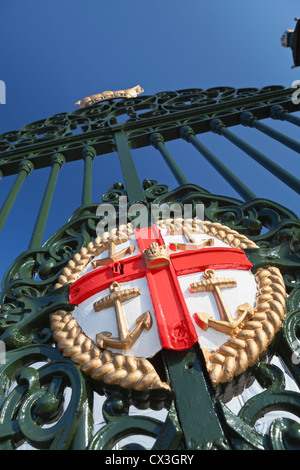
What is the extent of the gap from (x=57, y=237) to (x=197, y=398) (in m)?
1.39

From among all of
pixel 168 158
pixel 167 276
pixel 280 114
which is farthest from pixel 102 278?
pixel 280 114

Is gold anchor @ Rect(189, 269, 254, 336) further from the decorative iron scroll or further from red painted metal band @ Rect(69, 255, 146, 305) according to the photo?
red painted metal band @ Rect(69, 255, 146, 305)

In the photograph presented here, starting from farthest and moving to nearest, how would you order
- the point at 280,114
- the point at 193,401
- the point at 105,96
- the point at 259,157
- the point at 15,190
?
the point at 105,96 < the point at 280,114 < the point at 15,190 < the point at 259,157 < the point at 193,401

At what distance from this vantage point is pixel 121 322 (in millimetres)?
1385

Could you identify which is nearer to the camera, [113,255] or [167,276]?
[167,276]

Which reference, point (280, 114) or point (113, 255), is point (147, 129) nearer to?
point (280, 114)

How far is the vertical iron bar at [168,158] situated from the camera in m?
2.71

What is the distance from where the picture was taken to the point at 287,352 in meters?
1.35

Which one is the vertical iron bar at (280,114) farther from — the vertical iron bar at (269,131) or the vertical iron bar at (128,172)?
the vertical iron bar at (128,172)

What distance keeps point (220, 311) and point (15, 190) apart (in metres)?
2.14

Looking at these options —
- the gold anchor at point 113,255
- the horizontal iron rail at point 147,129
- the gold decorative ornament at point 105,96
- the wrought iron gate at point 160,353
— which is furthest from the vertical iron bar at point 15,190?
the gold decorative ornament at point 105,96

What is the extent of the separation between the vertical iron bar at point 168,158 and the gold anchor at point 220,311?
1.20m
